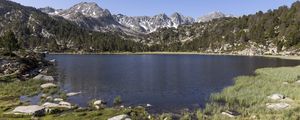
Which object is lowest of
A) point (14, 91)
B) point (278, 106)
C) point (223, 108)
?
point (14, 91)

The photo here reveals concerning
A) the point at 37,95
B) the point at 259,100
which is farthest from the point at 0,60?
the point at 259,100

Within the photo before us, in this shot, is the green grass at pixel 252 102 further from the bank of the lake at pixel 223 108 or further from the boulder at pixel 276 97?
the boulder at pixel 276 97

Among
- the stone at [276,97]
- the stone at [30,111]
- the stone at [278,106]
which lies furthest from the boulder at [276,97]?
the stone at [30,111]

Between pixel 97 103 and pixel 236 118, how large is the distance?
74.7 ft

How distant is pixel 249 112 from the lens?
158ft

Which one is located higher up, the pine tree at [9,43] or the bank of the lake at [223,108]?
the pine tree at [9,43]

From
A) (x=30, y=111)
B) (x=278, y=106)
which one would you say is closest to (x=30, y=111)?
(x=30, y=111)

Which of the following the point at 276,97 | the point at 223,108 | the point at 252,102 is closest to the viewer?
the point at 223,108

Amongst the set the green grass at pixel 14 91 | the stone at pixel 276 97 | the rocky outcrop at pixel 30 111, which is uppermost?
the stone at pixel 276 97

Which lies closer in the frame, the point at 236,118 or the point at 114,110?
the point at 236,118

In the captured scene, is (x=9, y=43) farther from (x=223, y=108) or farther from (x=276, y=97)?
(x=276, y=97)

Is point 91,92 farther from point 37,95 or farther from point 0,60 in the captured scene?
point 0,60

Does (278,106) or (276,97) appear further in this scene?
(276,97)

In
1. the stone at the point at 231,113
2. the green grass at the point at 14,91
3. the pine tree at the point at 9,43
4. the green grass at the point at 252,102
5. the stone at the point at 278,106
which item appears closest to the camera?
the green grass at the point at 252,102
